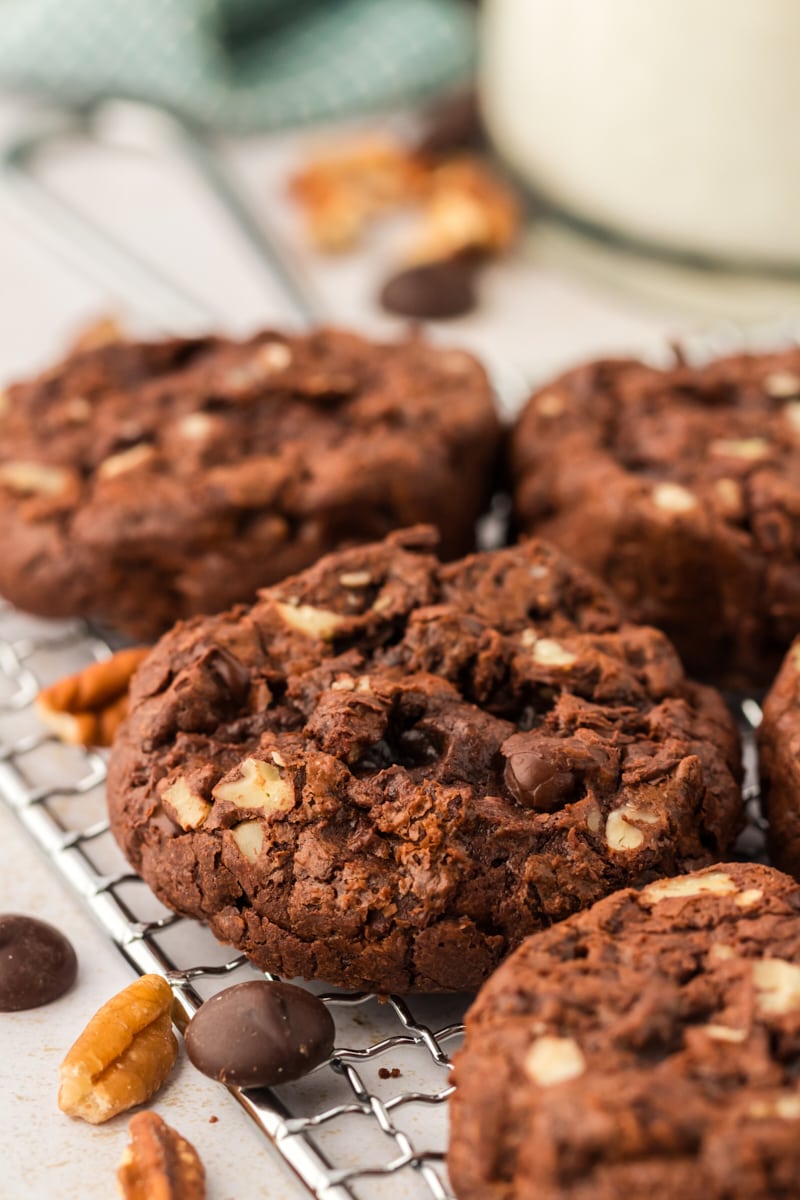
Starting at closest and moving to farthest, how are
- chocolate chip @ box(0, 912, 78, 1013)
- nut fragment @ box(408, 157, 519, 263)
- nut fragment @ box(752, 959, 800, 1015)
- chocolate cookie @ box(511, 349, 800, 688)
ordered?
nut fragment @ box(752, 959, 800, 1015), chocolate chip @ box(0, 912, 78, 1013), chocolate cookie @ box(511, 349, 800, 688), nut fragment @ box(408, 157, 519, 263)

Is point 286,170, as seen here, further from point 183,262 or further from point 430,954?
point 430,954

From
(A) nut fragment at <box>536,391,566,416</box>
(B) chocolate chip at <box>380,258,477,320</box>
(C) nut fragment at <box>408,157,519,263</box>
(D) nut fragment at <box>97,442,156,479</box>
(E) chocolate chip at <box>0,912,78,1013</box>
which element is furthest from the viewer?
(C) nut fragment at <box>408,157,519,263</box>

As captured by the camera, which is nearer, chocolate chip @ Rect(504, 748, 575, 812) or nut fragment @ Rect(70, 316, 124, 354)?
chocolate chip @ Rect(504, 748, 575, 812)

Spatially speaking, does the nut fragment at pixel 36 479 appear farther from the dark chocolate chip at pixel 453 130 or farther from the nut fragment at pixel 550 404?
the dark chocolate chip at pixel 453 130

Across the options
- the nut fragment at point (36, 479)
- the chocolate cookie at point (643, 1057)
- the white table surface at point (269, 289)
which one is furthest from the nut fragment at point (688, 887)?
the white table surface at point (269, 289)

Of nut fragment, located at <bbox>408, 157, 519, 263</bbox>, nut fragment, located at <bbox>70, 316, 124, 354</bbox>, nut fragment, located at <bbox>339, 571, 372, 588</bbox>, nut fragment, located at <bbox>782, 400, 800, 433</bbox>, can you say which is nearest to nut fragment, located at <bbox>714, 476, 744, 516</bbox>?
nut fragment, located at <bbox>782, 400, 800, 433</bbox>

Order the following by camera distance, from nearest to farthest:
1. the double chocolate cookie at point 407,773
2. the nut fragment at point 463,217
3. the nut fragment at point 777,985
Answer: the nut fragment at point 777,985 < the double chocolate cookie at point 407,773 < the nut fragment at point 463,217

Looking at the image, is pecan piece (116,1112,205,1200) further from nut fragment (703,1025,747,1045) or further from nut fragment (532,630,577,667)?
nut fragment (532,630,577,667)

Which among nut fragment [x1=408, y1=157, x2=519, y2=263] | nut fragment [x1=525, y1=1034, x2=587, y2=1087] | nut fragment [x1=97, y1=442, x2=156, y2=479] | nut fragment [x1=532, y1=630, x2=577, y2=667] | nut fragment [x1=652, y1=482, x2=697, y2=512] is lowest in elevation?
nut fragment [x1=408, y1=157, x2=519, y2=263]
